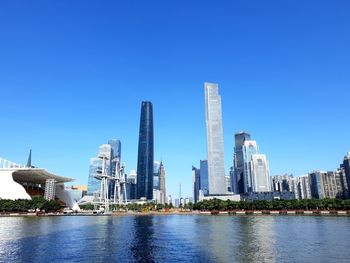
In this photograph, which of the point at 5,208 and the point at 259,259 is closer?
the point at 259,259

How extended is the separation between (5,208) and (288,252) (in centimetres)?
17941

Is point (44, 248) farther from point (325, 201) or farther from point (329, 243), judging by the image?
point (325, 201)

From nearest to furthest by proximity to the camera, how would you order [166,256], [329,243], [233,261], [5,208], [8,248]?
1. [233,261]
2. [166,256]
3. [8,248]
4. [329,243]
5. [5,208]

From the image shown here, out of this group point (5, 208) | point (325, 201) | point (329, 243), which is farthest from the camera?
point (325, 201)

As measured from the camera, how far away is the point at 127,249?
5138cm

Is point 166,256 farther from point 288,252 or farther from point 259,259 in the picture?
point 288,252

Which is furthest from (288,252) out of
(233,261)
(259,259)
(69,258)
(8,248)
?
(8,248)

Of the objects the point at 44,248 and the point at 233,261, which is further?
the point at 44,248

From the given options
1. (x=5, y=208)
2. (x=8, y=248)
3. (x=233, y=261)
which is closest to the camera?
(x=233, y=261)

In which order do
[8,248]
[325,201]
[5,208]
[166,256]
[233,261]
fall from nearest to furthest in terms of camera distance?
[233,261] < [166,256] < [8,248] < [5,208] < [325,201]

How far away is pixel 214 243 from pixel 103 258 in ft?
73.7

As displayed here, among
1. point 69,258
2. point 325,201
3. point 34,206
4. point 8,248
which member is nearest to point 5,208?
point 34,206

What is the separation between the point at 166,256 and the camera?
4544 cm

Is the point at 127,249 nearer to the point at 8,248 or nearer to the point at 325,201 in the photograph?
the point at 8,248
